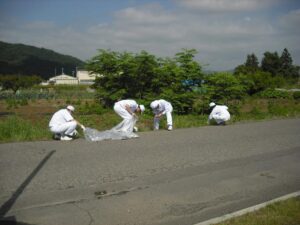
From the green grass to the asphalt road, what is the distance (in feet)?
1.76

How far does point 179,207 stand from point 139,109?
854 centimetres

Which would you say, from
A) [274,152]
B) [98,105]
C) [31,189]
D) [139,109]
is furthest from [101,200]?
[98,105]

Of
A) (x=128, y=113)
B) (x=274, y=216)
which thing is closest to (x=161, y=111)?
(x=128, y=113)

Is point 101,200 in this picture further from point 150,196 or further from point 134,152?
point 134,152

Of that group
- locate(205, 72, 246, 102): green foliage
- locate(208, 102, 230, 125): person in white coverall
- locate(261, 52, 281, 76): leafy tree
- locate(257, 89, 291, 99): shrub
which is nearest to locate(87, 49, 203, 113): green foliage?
locate(205, 72, 246, 102): green foliage

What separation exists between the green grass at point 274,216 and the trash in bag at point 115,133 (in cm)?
743

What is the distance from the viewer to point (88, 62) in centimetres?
2489

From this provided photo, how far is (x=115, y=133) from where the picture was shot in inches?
520

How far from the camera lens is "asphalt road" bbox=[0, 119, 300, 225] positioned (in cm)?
593

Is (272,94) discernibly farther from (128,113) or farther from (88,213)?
(88,213)

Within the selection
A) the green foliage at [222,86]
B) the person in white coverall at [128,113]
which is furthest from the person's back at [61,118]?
the green foliage at [222,86]

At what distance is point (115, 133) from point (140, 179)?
5347mm

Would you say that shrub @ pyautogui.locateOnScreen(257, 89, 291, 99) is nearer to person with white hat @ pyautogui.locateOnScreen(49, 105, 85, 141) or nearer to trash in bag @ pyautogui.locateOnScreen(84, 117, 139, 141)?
trash in bag @ pyautogui.locateOnScreen(84, 117, 139, 141)

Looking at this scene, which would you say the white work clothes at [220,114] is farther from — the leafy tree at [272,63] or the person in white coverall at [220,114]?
the leafy tree at [272,63]
